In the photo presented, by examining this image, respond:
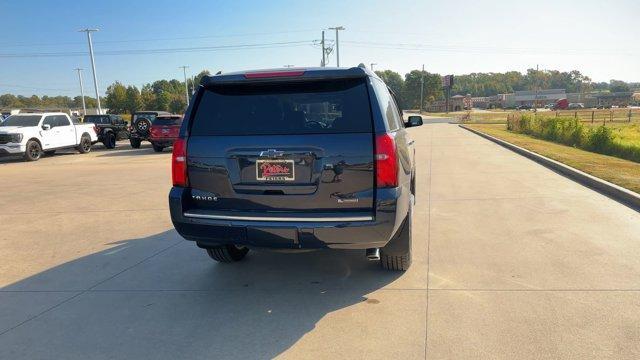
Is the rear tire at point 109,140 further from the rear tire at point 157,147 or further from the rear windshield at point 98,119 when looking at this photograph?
the rear tire at point 157,147

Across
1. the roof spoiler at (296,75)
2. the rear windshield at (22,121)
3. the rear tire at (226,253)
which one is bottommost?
the rear tire at (226,253)

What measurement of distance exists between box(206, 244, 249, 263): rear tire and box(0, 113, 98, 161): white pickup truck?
53.2ft

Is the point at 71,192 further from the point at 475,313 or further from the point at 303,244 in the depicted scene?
the point at 475,313

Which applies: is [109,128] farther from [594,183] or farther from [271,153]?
[271,153]

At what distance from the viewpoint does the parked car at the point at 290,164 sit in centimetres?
361

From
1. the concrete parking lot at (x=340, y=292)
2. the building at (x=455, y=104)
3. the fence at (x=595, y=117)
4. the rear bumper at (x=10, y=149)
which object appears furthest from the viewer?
the building at (x=455, y=104)

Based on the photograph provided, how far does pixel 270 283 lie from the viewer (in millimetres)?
4531

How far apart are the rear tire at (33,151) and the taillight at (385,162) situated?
18608 mm

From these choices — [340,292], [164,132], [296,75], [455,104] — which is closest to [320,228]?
[340,292]

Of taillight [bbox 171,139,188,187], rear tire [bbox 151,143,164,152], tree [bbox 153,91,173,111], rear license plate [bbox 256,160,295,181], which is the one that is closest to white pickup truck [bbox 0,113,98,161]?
rear tire [bbox 151,143,164,152]

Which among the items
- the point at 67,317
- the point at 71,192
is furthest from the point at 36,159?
the point at 67,317

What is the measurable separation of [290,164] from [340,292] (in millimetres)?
1388

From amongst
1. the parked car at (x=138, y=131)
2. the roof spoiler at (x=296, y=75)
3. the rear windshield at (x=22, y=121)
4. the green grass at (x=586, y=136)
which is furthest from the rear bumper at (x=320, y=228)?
the parked car at (x=138, y=131)

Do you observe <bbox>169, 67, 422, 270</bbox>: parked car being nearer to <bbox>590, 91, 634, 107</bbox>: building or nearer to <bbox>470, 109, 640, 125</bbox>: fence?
<bbox>470, 109, 640, 125</bbox>: fence
